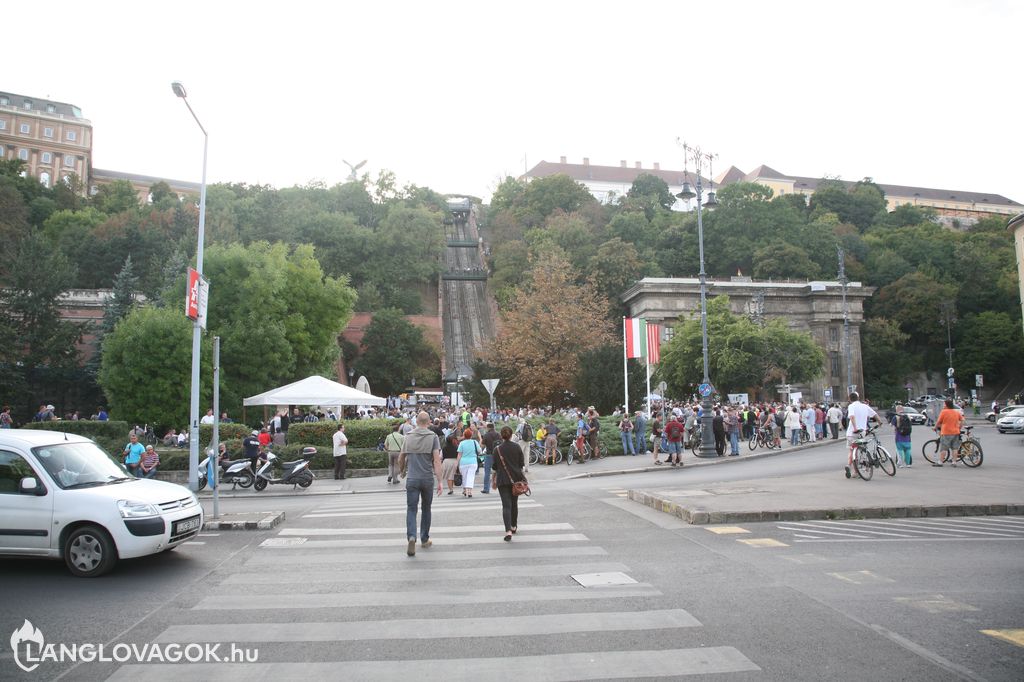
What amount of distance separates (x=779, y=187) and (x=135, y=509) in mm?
149959

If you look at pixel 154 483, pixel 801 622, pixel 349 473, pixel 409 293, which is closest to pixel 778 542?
pixel 801 622

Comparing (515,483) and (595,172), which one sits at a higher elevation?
(595,172)

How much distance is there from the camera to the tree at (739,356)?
5344 centimetres

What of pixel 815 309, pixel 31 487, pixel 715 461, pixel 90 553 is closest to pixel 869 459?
pixel 715 461

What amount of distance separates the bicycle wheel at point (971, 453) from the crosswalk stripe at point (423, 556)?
50.1ft

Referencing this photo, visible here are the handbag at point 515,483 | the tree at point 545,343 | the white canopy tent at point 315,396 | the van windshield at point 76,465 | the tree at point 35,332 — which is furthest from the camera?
the tree at point 545,343

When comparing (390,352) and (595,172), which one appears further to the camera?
(595,172)

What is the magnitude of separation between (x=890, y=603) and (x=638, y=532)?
454cm

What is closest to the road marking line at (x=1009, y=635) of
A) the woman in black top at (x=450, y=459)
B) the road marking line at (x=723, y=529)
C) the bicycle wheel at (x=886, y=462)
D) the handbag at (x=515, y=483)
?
the road marking line at (x=723, y=529)

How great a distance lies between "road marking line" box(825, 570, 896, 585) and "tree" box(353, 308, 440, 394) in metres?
61.6

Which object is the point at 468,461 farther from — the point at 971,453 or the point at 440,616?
the point at 971,453

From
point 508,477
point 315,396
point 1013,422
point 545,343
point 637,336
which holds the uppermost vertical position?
point 545,343

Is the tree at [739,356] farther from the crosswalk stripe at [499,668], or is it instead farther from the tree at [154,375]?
the crosswalk stripe at [499,668]

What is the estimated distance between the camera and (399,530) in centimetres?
1164
